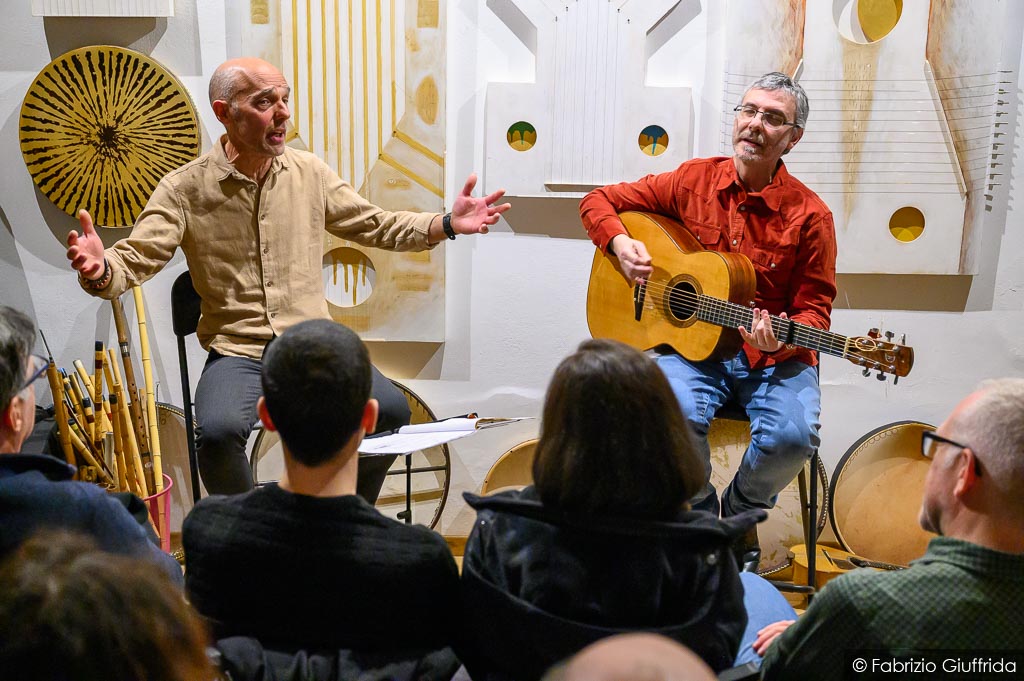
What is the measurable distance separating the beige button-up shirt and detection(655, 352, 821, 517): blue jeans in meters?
1.06

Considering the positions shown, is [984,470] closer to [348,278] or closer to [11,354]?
[11,354]

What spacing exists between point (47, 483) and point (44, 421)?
2.00 m

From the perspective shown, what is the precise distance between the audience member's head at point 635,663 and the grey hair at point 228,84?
265 cm

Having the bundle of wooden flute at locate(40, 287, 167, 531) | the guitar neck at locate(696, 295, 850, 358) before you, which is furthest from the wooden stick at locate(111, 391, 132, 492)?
the guitar neck at locate(696, 295, 850, 358)

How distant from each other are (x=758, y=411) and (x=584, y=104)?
1355 millimetres

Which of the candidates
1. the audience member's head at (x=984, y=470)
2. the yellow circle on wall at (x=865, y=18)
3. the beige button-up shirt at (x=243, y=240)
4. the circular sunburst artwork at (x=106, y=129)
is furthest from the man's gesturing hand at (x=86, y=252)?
the yellow circle on wall at (x=865, y=18)

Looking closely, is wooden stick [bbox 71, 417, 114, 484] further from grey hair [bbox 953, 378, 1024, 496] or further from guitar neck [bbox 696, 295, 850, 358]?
grey hair [bbox 953, 378, 1024, 496]

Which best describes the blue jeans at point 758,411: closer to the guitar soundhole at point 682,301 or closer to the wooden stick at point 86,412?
the guitar soundhole at point 682,301

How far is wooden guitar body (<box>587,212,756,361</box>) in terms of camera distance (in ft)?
9.83

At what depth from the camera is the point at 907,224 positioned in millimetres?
3574

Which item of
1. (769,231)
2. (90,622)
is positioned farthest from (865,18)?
(90,622)

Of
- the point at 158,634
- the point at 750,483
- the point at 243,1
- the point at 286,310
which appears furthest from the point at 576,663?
the point at 243,1

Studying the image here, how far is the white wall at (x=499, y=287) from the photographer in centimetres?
359

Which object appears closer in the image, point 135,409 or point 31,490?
point 31,490
